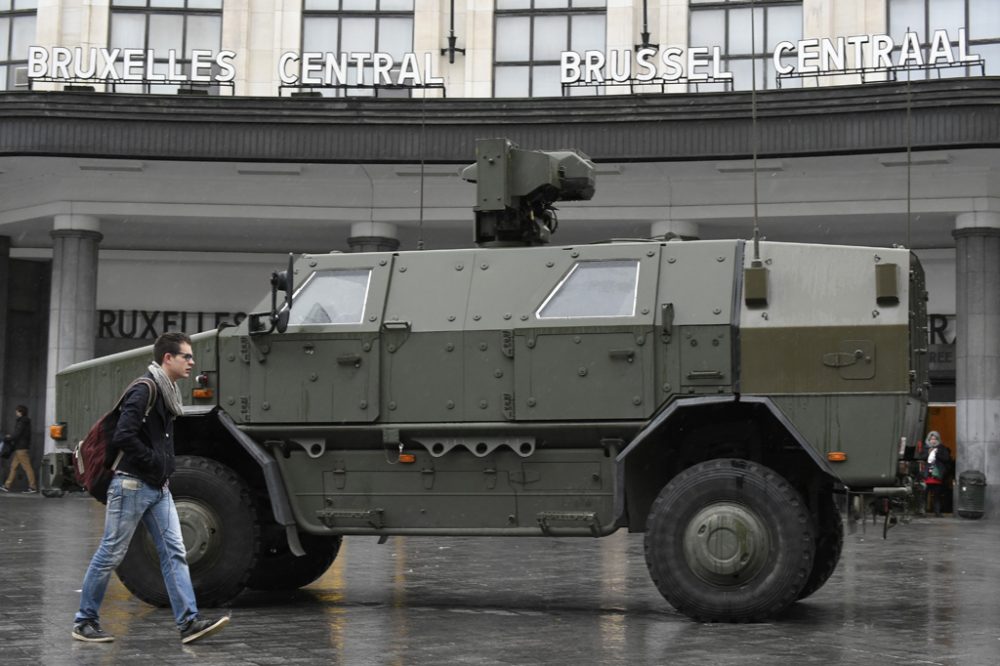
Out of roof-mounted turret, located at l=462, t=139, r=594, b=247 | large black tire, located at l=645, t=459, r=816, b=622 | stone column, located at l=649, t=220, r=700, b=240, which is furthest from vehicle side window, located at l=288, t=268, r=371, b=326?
stone column, located at l=649, t=220, r=700, b=240

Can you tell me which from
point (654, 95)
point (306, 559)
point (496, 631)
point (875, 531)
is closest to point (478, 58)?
point (654, 95)

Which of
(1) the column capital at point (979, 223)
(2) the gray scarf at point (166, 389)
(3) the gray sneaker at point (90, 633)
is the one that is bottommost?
(3) the gray sneaker at point (90, 633)

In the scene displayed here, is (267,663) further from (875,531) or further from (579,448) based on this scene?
(875,531)

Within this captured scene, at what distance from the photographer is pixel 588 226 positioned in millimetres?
26984

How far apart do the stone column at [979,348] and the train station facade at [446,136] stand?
0.04 m

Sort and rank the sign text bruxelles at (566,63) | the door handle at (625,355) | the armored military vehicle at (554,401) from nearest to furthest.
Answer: the armored military vehicle at (554,401), the door handle at (625,355), the sign text bruxelles at (566,63)

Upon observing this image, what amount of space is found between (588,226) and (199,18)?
865 cm

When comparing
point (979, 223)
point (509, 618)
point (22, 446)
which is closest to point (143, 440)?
point (509, 618)

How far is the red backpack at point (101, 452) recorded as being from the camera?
870cm

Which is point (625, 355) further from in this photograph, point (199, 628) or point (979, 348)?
point (979, 348)

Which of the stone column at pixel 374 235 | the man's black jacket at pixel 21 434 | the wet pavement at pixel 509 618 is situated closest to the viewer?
the wet pavement at pixel 509 618

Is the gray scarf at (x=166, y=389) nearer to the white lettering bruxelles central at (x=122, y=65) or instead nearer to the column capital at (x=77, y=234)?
the white lettering bruxelles central at (x=122, y=65)

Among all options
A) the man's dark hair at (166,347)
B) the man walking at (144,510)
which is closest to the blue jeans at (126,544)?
the man walking at (144,510)

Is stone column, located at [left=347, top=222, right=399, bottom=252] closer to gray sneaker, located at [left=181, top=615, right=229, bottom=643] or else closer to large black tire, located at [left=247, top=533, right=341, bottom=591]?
large black tire, located at [left=247, top=533, right=341, bottom=591]
